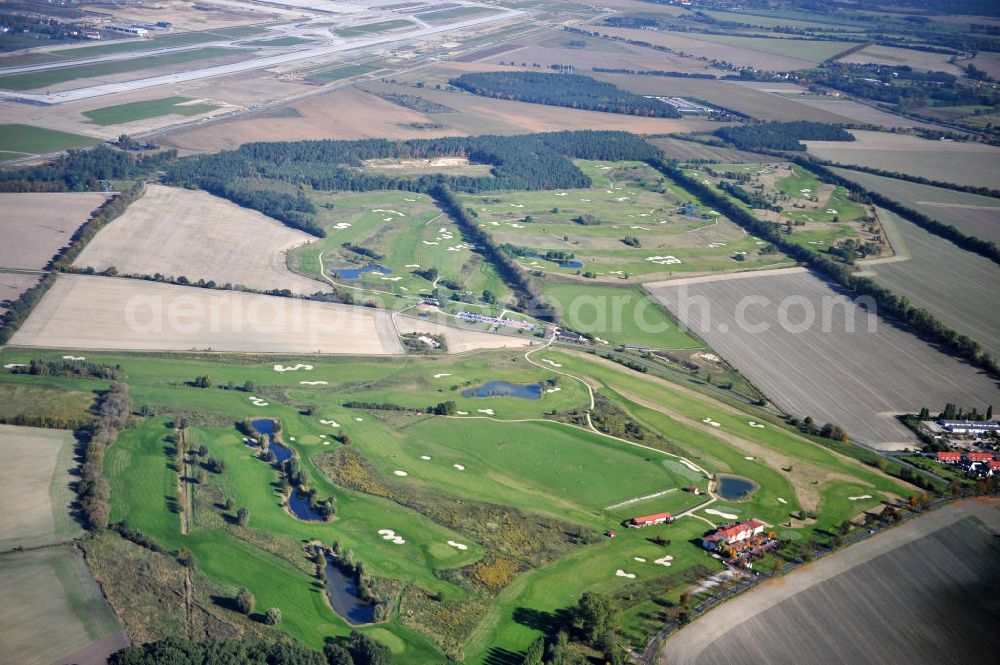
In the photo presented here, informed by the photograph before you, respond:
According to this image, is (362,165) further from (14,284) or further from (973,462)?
(973,462)

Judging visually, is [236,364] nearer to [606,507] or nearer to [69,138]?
[606,507]

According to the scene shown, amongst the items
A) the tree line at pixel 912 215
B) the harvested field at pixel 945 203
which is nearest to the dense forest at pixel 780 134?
the tree line at pixel 912 215

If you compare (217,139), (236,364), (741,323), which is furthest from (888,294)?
(217,139)

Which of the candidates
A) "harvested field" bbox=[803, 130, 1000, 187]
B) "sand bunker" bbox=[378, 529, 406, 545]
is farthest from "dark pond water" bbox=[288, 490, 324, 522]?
"harvested field" bbox=[803, 130, 1000, 187]

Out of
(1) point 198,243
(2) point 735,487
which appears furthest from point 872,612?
(1) point 198,243

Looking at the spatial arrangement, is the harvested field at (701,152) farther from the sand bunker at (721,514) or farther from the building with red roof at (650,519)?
the building with red roof at (650,519)

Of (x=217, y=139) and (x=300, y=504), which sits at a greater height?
(x=217, y=139)
